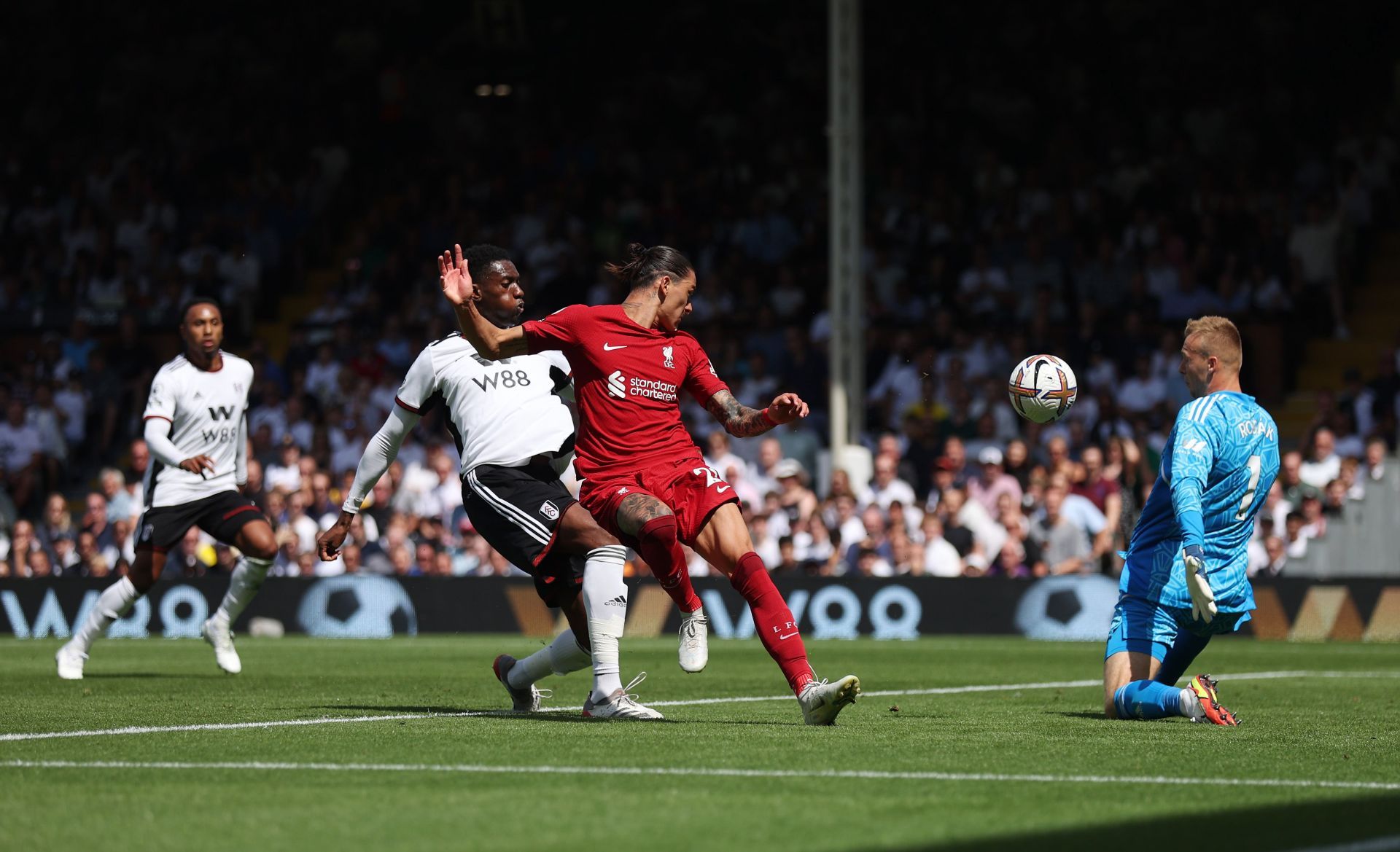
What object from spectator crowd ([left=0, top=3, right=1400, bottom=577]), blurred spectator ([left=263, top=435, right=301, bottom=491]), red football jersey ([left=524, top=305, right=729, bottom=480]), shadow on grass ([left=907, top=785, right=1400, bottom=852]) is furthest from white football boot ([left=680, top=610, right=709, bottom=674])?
blurred spectator ([left=263, top=435, right=301, bottom=491])

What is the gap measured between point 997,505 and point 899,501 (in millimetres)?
968

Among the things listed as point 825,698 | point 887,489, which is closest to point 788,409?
point 825,698

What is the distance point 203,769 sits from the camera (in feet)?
23.0

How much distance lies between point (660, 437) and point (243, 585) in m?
5.12

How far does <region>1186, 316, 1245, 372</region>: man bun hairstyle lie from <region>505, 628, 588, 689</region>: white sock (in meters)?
3.29

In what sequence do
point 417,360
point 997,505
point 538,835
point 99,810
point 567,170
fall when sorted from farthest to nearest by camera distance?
point 567,170 < point 997,505 < point 417,360 < point 99,810 < point 538,835

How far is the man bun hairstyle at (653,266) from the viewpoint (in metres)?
9.12

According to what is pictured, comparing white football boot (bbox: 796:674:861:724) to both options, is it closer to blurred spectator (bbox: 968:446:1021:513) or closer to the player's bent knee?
the player's bent knee

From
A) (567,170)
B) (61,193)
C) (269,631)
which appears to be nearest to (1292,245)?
(567,170)

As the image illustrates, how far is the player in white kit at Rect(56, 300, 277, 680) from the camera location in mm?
12984

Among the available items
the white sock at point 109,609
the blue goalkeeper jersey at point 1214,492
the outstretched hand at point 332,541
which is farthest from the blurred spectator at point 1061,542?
the outstretched hand at point 332,541

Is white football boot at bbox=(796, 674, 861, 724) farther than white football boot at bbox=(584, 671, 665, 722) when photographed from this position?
No

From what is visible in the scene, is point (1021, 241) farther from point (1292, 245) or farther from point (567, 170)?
point (567, 170)

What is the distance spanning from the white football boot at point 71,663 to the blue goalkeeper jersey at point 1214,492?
6.96 m
